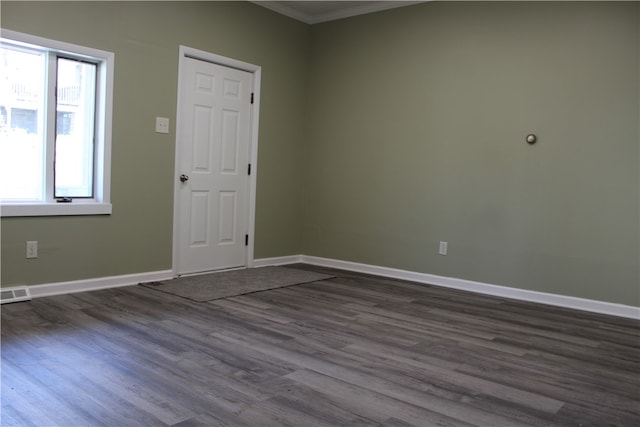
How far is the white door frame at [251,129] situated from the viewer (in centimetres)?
452

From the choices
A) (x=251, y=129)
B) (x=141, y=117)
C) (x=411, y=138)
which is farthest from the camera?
(x=251, y=129)

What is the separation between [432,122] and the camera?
4875 millimetres

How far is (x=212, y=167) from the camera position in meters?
4.88

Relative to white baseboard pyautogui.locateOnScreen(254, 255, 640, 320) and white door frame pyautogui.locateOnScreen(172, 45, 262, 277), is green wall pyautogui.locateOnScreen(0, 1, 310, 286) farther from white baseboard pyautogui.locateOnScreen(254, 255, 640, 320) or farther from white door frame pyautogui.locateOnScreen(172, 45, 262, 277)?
white baseboard pyautogui.locateOnScreen(254, 255, 640, 320)

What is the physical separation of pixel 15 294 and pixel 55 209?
63 centimetres

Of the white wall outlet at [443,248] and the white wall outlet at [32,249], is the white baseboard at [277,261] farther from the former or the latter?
the white wall outlet at [32,249]

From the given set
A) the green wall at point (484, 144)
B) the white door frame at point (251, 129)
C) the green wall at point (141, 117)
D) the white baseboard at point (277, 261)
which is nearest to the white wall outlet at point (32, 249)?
the green wall at point (141, 117)

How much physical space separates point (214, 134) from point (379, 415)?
3414mm

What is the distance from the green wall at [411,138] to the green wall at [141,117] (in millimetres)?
13

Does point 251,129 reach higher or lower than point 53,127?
higher

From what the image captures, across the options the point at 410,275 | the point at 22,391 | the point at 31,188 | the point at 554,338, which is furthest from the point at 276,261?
the point at 22,391

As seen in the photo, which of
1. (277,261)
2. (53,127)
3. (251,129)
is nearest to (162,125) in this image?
(53,127)

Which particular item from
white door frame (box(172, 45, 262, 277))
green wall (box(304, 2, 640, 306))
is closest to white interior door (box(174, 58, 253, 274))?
white door frame (box(172, 45, 262, 277))

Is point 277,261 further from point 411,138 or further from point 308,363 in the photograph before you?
point 308,363
